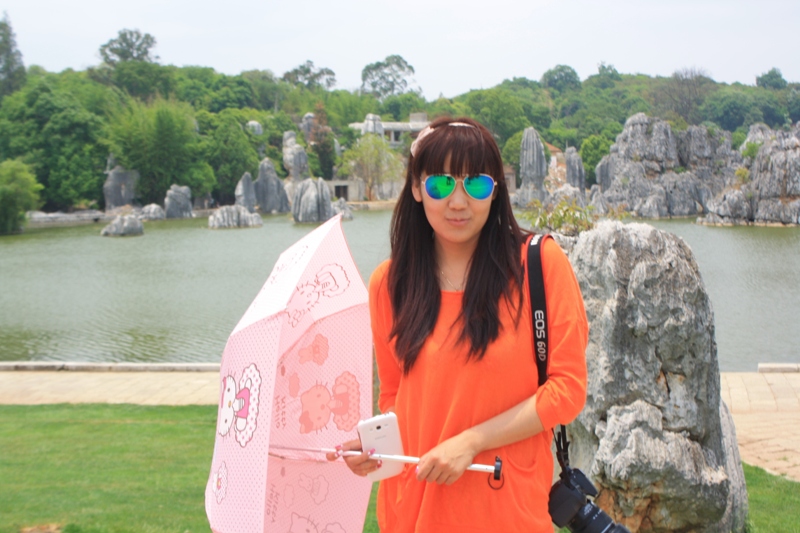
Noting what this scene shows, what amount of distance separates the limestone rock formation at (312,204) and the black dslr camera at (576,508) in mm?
34976

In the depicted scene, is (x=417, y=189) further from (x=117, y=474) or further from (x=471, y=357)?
(x=117, y=474)

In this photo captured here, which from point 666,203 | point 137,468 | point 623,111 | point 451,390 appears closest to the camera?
point 451,390

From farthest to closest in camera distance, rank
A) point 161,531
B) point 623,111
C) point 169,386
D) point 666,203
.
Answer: point 623,111 → point 666,203 → point 169,386 → point 161,531

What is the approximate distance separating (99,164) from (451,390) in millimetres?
47183

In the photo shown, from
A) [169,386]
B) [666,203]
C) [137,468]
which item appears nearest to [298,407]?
[137,468]

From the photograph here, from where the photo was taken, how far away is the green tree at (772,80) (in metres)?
81.3

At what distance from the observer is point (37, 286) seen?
694 inches

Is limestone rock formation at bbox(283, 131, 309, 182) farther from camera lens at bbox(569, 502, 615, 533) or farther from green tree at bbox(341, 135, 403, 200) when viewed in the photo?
camera lens at bbox(569, 502, 615, 533)

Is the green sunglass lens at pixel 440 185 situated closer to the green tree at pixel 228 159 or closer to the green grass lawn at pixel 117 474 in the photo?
the green grass lawn at pixel 117 474

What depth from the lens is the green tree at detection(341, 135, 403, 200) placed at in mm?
51781

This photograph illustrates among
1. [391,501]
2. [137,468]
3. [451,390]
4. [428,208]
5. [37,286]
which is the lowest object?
[37,286]

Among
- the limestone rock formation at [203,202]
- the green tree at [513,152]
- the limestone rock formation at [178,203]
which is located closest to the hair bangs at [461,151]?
the limestone rock formation at [178,203]

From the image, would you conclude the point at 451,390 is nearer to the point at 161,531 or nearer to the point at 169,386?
the point at 161,531

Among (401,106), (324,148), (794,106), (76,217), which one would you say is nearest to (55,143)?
(76,217)
